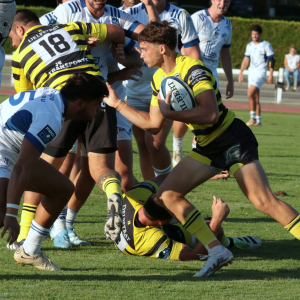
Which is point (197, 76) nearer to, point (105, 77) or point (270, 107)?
point (105, 77)

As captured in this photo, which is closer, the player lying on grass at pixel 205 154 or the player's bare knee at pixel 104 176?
the player lying on grass at pixel 205 154

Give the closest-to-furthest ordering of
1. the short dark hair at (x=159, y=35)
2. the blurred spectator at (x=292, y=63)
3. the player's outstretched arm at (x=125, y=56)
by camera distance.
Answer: the short dark hair at (x=159, y=35) → the player's outstretched arm at (x=125, y=56) → the blurred spectator at (x=292, y=63)

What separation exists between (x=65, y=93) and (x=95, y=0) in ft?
6.52

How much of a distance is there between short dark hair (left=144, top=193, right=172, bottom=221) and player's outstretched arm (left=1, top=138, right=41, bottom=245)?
56.1 inches

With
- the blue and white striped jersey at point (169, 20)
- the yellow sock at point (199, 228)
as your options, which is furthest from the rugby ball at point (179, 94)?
the blue and white striped jersey at point (169, 20)

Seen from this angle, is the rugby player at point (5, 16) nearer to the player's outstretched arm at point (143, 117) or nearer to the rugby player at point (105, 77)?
the player's outstretched arm at point (143, 117)

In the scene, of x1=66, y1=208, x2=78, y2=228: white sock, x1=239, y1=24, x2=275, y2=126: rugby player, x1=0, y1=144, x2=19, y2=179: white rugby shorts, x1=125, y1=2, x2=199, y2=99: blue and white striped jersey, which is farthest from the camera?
x1=239, y1=24, x2=275, y2=126: rugby player

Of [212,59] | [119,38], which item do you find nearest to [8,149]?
[119,38]

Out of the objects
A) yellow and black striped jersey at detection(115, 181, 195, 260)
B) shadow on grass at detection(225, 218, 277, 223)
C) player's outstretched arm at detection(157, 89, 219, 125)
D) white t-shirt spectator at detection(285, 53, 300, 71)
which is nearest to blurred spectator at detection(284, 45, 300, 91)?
white t-shirt spectator at detection(285, 53, 300, 71)

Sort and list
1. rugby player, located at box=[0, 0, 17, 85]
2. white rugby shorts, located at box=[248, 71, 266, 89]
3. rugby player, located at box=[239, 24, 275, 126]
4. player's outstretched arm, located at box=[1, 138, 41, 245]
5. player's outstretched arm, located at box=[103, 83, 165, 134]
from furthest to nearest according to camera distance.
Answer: white rugby shorts, located at box=[248, 71, 266, 89] → rugby player, located at box=[239, 24, 275, 126] → player's outstretched arm, located at box=[103, 83, 165, 134] → rugby player, located at box=[0, 0, 17, 85] → player's outstretched arm, located at box=[1, 138, 41, 245]

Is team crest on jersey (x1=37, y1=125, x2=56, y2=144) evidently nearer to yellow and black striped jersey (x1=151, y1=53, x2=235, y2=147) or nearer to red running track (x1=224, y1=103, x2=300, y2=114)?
yellow and black striped jersey (x1=151, y1=53, x2=235, y2=147)

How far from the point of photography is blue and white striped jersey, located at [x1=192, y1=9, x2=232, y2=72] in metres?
9.21

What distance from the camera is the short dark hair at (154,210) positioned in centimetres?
480

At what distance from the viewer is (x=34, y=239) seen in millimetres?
4441
